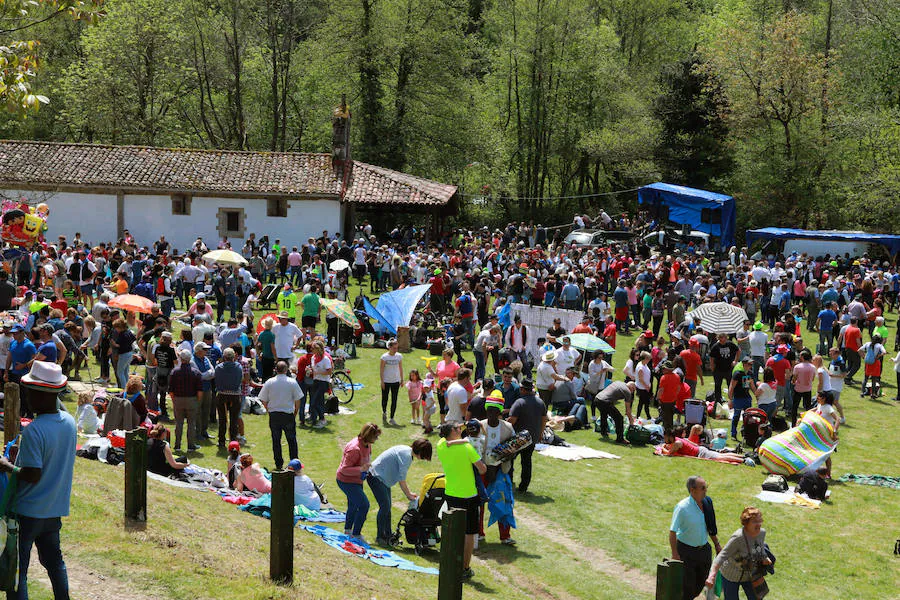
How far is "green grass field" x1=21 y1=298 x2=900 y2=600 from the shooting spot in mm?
7770

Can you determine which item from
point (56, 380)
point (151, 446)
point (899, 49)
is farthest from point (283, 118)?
point (56, 380)

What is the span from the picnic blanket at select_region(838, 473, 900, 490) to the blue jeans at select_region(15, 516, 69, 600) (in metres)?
11.7

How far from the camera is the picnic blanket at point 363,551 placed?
9508 mm

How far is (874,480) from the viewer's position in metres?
14.3

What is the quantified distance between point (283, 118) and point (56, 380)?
165 ft

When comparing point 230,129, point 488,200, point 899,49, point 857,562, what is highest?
point 899,49

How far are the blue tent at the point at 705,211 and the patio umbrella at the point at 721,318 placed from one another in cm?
2160

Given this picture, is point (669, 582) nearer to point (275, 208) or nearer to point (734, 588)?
point (734, 588)

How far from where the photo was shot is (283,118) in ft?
179

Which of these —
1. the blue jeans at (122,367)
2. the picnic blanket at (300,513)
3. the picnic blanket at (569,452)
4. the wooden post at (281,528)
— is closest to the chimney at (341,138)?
the blue jeans at (122,367)

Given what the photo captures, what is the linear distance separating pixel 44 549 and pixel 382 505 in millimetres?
4557

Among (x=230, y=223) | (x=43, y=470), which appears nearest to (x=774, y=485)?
(x=43, y=470)

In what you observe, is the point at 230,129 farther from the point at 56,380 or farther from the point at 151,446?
the point at 56,380

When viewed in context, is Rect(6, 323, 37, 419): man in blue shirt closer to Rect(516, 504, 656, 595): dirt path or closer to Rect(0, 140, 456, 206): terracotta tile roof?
Rect(516, 504, 656, 595): dirt path
